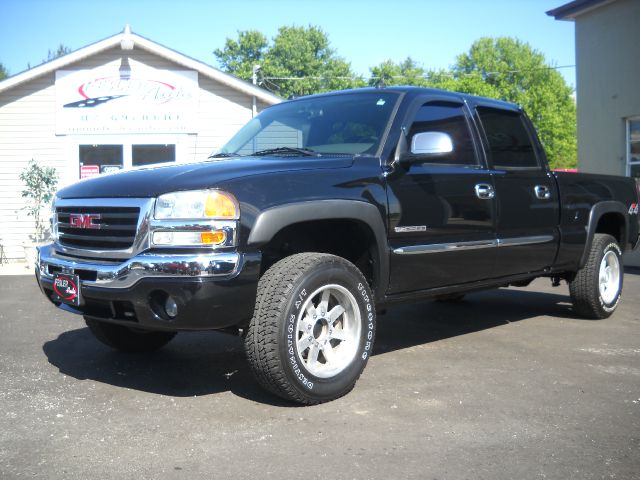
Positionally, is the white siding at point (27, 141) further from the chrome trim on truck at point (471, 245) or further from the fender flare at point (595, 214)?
the chrome trim on truck at point (471, 245)

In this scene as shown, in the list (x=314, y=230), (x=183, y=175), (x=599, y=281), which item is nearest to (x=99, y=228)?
(x=183, y=175)

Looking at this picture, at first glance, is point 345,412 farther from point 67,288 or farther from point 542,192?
point 542,192

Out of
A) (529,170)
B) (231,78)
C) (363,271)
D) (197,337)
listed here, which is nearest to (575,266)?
(529,170)

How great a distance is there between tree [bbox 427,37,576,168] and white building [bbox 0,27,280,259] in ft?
165

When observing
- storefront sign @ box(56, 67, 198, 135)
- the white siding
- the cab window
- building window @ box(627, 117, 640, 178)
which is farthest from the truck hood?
the white siding

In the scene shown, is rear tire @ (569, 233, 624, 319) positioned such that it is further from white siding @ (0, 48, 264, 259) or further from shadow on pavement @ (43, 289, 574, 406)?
white siding @ (0, 48, 264, 259)

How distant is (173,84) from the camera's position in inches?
614

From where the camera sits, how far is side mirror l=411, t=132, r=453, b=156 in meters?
4.50

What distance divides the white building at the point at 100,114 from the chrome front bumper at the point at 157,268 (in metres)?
11.6

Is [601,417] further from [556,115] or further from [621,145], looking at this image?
[556,115]

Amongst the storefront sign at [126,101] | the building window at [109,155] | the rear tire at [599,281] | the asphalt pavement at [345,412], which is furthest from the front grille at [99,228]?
the storefront sign at [126,101]

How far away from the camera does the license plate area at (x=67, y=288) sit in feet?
13.1

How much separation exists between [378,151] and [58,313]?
14.4 ft

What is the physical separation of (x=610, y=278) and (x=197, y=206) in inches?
192
